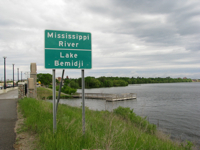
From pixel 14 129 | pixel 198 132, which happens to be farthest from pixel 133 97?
pixel 14 129

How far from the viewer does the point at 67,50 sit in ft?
16.3

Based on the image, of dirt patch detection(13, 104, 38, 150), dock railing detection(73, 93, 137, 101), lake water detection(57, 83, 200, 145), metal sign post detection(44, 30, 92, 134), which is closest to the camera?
dirt patch detection(13, 104, 38, 150)

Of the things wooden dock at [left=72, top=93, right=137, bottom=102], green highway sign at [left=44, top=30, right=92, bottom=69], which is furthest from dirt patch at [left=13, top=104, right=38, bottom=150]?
wooden dock at [left=72, top=93, right=137, bottom=102]

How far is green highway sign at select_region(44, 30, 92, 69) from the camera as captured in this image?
15.9ft

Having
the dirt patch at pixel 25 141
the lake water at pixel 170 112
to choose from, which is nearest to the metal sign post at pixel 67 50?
the dirt patch at pixel 25 141

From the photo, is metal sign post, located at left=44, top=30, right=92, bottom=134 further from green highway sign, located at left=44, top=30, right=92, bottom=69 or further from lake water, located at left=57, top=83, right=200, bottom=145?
lake water, located at left=57, top=83, right=200, bottom=145

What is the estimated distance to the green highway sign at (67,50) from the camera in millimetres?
4859

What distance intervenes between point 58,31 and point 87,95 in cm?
4756

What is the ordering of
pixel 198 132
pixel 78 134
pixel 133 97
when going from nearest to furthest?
pixel 78 134 → pixel 198 132 → pixel 133 97

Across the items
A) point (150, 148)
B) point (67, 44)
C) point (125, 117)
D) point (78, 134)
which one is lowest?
point (125, 117)

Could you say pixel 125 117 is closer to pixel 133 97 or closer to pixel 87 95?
pixel 133 97

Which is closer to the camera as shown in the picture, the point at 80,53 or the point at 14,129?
the point at 80,53

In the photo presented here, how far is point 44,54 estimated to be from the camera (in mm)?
4801

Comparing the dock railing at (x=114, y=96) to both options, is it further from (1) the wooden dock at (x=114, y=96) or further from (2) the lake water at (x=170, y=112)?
(2) the lake water at (x=170, y=112)
